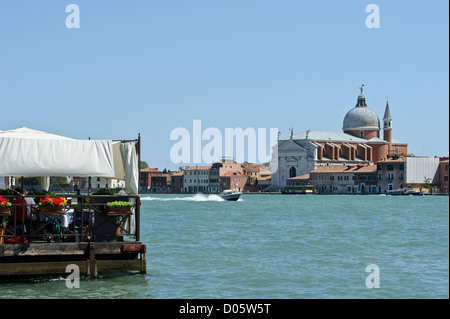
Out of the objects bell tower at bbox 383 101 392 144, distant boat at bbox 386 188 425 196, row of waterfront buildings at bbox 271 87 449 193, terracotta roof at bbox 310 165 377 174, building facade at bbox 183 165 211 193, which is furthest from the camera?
building facade at bbox 183 165 211 193

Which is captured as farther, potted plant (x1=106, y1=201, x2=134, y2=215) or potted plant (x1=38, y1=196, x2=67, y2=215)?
potted plant (x1=106, y1=201, x2=134, y2=215)

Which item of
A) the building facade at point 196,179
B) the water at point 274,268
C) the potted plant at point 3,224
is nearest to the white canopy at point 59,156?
the potted plant at point 3,224

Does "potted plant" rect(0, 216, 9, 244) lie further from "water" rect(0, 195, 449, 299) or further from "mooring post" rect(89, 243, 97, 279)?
"mooring post" rect(89, 243, 97, 279)

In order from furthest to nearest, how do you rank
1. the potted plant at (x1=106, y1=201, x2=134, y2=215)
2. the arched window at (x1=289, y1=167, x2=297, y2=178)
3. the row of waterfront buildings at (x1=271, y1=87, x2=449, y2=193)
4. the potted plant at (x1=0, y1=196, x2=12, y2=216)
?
the arched window at (x1=289, y1=167, x2=297, y2=178) < the row of waterfront buildings at (x1=271, y1=87, x2=449, y2=193) < the potted plant at (x1=106, y1=201, x2=134, y2=215) < the potted plant at (x1=0, y1=196, x2=12, y2=216)

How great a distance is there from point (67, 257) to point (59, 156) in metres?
1.78

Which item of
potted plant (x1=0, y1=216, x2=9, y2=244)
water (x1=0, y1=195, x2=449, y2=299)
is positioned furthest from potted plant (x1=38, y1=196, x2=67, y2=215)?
water (x1=0, y1=195, x2=449, y2=299)

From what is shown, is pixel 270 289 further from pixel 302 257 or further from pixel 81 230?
pixel 302 257

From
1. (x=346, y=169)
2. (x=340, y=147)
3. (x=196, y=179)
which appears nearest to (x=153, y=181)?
(x=196, y=179)

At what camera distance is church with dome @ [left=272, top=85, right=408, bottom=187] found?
130238mm

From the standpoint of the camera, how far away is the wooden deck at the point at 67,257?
1277 centimetres

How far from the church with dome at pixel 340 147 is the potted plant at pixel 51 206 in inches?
4604

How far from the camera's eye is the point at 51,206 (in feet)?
42.7

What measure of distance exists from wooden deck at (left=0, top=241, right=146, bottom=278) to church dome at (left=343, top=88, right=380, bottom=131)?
127 m
